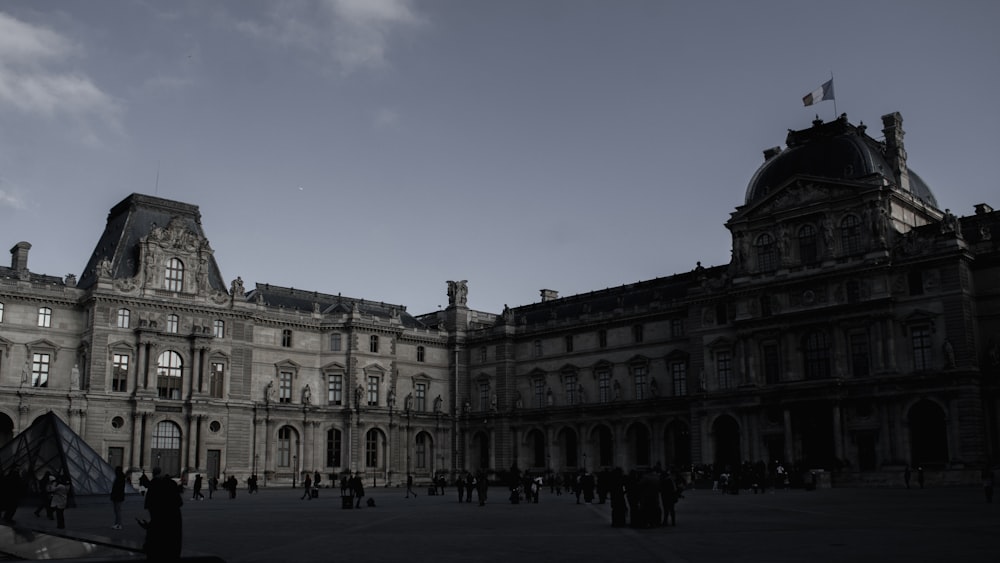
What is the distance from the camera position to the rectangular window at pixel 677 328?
75.3 meters

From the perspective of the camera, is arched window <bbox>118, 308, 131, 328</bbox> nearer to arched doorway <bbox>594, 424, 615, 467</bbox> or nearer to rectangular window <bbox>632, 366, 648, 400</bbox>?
arched doorway <bbox>594, 424, 615, 467</bbox>

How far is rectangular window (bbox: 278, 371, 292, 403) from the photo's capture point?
263ft

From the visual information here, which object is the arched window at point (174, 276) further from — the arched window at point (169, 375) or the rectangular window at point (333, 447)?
the rectangular window at point (333, 447)

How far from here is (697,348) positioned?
236ft

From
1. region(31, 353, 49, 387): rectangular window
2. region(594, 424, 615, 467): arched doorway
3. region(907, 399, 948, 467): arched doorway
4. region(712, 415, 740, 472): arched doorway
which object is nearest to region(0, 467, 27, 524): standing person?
region(31, 353, 49, 387): rectangular window

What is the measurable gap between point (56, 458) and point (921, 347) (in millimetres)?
49935

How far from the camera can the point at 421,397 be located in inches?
3499

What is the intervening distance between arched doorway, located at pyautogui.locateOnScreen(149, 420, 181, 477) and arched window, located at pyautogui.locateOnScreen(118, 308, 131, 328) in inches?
309

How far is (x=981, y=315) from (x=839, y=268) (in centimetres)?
887

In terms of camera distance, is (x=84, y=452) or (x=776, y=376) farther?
(x=776, y=376)

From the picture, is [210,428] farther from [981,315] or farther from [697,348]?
[981,315]

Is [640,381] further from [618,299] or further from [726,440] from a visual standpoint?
[726,440]

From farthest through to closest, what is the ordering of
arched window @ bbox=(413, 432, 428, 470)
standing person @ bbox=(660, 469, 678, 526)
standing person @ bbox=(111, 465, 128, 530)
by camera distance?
arched window @ bbox=(413, 432, 428, 470) < standing person @ bbox=(111, 465, 128, 530) < standing person @ bbox=(660, 469, 678, 526)

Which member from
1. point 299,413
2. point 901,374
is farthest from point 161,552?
point 299,413
